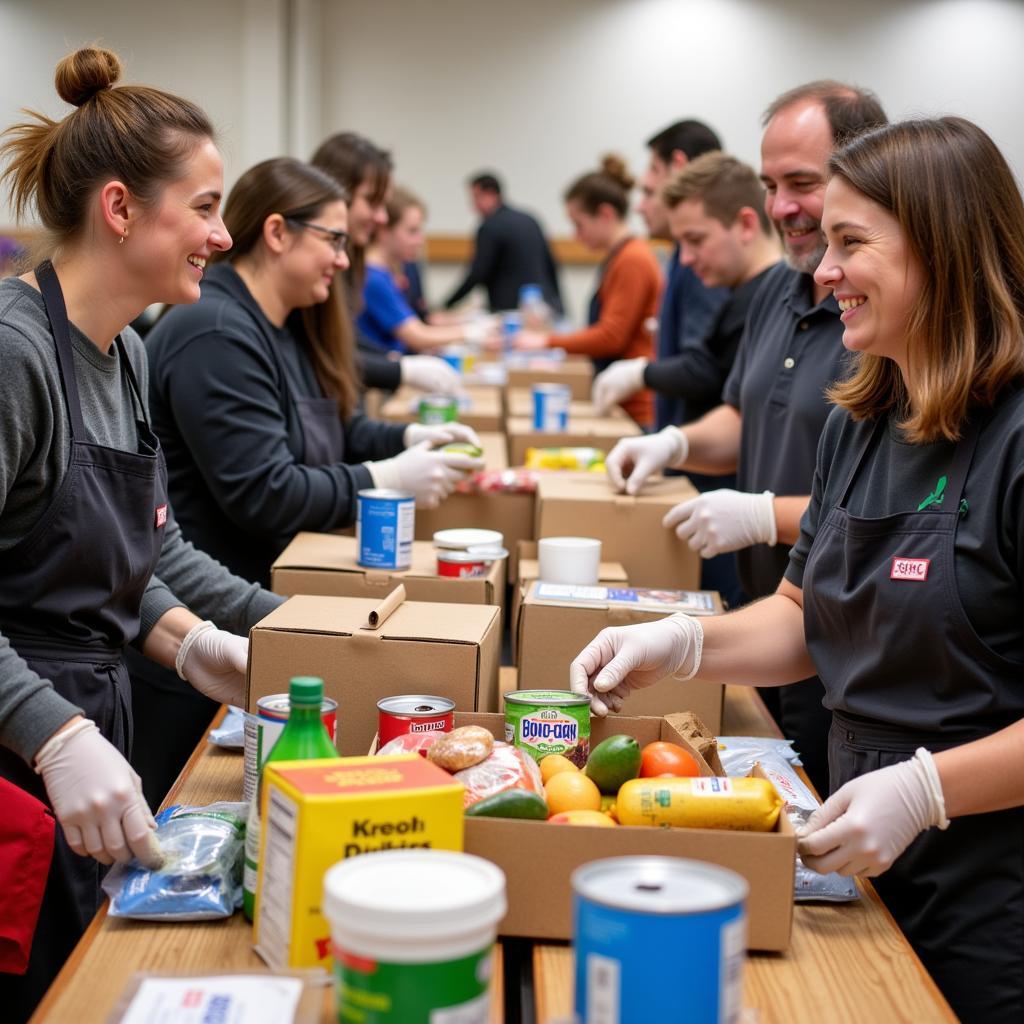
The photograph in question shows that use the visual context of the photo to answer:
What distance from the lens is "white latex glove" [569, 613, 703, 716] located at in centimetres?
181

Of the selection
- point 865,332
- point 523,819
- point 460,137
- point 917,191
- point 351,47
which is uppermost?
point 351,47

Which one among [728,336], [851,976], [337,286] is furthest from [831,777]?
[728,336]

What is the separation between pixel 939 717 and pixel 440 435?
1764 mm

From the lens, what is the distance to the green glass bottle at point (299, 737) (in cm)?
131

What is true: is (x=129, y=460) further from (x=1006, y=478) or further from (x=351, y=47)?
(x=351, y=47)

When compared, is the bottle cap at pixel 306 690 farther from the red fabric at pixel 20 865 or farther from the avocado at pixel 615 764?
the red fabric at pixel 20 865

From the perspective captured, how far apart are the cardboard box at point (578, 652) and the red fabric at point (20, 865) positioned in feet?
2.69

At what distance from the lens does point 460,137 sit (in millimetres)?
11812

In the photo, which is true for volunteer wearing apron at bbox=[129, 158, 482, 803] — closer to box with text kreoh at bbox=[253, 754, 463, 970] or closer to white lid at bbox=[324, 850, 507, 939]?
box with text kreoh at bbox=[253, 754, 463, 970]

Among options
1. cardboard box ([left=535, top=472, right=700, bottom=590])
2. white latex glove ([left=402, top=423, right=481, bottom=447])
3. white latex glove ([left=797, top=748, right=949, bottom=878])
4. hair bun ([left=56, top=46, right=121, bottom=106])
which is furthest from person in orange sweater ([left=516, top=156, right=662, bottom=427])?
white latex glove ([left=797, top=748, right=949, bottom=878])

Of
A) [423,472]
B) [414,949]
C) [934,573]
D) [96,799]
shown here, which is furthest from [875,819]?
[423,472]

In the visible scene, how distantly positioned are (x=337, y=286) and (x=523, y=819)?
6.55 feet

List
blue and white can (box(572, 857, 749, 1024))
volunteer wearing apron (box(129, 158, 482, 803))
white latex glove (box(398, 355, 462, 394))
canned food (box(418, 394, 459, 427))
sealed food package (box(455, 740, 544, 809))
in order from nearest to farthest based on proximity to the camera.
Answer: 1. blue and white can (box(572, 857, 749, 1024))
2. sealed food package (box(455, 740, 544, 809))
3. volunteer wearing apron (box(129, 158, 482, 803))
4. canned food (box(418, 394, 459, 427))
5. white latex glove (box(398, 355, 462, 394))

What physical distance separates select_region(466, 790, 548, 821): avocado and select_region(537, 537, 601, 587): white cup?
103 centimetres
